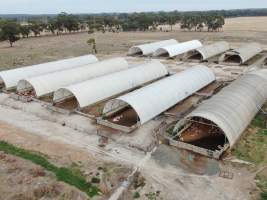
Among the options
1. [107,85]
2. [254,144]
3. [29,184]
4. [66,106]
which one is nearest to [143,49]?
[107,85]

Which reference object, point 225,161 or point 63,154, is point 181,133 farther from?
point 63,154

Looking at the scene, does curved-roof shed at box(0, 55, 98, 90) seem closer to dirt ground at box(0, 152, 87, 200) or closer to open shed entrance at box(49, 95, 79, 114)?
open shed entrance at box(49, 95, 79, 114)

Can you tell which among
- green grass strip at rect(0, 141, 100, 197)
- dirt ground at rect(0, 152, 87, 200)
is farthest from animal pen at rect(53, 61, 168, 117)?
dirt ground at rect(0, 152, 87, 200)

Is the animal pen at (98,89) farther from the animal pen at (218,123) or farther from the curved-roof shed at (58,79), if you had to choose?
the animal pen at (218,123)

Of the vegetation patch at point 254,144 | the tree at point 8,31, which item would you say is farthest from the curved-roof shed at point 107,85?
the tree at point 8,31

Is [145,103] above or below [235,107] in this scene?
below

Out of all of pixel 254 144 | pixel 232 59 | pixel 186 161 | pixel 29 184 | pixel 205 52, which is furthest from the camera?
pixel 205 52

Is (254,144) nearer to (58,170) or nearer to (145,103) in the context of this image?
(145,103)
